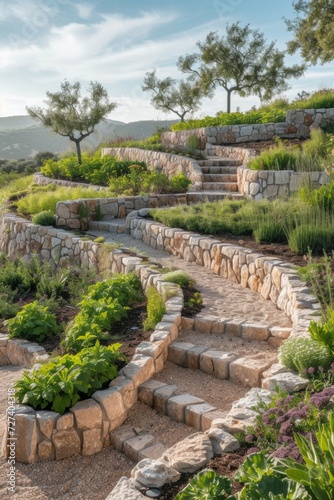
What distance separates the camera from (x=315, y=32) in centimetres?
2362

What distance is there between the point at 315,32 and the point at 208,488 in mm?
24150

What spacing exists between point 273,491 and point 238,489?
0.51 metres

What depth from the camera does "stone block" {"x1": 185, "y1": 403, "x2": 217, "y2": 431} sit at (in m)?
4.38

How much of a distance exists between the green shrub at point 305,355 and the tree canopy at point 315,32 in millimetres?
Answer: 19765

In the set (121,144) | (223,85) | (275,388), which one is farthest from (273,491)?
(223,85)

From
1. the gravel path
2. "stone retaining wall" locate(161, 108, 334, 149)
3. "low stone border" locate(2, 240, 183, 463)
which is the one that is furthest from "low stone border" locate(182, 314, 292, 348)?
"stone retaining wall" locate(161, 108, 334, 149)

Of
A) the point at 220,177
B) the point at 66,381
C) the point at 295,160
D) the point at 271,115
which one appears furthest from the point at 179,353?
the point at 271,115

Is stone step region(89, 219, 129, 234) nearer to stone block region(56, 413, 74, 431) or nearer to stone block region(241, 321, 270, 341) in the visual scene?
stone block region(241, 321, 270, 341)

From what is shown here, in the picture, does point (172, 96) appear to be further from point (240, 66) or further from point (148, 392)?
point (148, 392)

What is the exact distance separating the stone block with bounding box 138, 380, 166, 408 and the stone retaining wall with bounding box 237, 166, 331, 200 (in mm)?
7309

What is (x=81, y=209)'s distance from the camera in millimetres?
12070

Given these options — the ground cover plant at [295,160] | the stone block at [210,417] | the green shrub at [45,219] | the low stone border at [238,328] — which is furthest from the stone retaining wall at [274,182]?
the stone block at [210,417]

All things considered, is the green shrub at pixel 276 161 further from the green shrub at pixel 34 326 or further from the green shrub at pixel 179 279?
the green shrub at pixel 34 326

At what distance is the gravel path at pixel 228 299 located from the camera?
6320 mm
